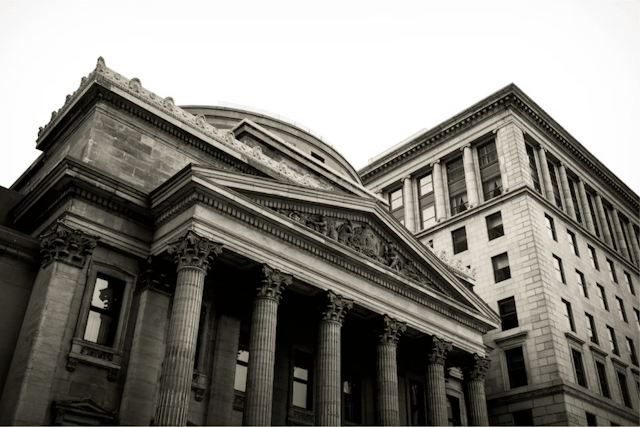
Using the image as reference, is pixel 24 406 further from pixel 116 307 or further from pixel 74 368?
pixel 116 307

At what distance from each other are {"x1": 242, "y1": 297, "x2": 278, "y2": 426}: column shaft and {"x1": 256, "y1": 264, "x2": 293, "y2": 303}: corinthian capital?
0.18 metres

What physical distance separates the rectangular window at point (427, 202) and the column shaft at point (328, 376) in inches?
1128

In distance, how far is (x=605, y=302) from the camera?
159 feet

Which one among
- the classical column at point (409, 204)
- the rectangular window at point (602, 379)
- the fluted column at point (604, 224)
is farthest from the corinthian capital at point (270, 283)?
the fluted column at point (604, 224)

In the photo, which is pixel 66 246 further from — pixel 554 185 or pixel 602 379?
pixel 554 185

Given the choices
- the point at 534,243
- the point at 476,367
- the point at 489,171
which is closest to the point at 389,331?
the point at 476,367

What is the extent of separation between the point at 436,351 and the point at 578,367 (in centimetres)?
1613

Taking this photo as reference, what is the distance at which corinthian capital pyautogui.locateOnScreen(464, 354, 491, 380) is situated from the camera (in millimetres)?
33031

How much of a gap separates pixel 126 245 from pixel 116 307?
2478 millimetres

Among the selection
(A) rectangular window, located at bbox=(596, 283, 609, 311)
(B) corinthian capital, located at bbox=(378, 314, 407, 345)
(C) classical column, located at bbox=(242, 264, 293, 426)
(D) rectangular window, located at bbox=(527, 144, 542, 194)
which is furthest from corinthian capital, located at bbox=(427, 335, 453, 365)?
(A) rectangular window, located at bbox=(596, 283, 609, 311)

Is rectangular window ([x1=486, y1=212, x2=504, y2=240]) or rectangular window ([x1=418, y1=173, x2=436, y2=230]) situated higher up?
rectangular window ([x1=418, y1=173, x2=436, y2=230])

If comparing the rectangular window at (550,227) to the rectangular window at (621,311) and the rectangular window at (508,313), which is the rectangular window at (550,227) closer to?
the rectangular window at (508,313)

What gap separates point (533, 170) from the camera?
50.5m

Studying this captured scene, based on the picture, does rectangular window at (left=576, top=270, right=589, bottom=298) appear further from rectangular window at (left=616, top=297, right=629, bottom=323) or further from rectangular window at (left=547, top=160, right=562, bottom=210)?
rectangular window at (left=547, top=160, right=562, bottom=210)
